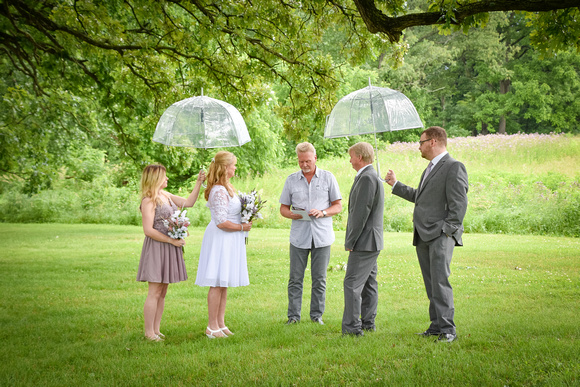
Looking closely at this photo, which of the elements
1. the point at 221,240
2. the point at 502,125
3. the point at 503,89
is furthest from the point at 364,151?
the point at 503,89

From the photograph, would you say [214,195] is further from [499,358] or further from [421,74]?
[421,74]

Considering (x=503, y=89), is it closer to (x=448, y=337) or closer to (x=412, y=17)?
(x=412, y=17)

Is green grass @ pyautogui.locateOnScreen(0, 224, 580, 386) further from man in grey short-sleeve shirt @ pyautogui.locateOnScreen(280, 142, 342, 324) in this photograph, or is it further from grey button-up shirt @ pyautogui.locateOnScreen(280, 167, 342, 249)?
grey button-up shirt @ pyautogui.locateOnScreen(280, 167, 342, 249)

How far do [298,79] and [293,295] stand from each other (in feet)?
17.8

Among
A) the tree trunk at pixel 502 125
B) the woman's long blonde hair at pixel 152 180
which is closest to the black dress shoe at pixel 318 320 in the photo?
the woman's long blonde hair at pixel 152 180

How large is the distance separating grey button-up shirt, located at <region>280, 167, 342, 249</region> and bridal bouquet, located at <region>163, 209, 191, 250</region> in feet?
4.80

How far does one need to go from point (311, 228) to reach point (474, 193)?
15132mm

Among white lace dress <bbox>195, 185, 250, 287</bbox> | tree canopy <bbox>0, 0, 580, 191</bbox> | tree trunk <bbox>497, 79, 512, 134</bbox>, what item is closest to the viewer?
white lace dress <bbox>195, 185, 250, 287</bbox>

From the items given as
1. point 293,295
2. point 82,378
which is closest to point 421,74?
point 293,295

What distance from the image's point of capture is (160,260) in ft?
18.9

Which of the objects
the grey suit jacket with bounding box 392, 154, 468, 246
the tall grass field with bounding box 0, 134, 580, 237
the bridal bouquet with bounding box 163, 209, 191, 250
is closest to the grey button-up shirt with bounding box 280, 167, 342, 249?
the grey suit jacket with bounding box 392, 154, 468, 246

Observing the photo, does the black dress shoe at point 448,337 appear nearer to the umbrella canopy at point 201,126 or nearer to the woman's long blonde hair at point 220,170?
the woman's long blonde hair at point 220,170

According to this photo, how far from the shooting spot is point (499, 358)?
4.73 metres

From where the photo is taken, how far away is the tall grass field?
17.0m
